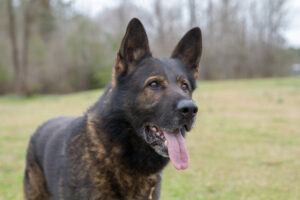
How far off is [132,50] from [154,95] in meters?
0.54

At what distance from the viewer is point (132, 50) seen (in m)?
2.88

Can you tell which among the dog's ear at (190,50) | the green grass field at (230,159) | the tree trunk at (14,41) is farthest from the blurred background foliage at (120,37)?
the dog's ear at (190,50)

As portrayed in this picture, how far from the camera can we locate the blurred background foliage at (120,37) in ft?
98.1

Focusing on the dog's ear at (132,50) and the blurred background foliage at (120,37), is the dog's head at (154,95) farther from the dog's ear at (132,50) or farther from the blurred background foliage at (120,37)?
the blurred background foliage at (120,37)

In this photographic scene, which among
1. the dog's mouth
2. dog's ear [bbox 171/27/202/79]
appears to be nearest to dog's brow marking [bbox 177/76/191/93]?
dog's ear [bbox 171/27/202/79]

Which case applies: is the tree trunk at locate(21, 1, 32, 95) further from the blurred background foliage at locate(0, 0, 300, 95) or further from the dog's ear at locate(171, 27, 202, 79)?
the dog's ear at locate(171, 27, 202, 79)

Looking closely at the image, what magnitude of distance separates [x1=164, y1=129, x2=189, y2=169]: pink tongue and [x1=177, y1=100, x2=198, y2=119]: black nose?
10.0 inches

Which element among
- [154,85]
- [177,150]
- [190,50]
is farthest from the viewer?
[190,50]

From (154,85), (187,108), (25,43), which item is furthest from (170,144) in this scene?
(25,43)

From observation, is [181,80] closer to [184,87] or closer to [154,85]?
[184,87]

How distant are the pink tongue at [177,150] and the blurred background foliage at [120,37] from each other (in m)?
26.1

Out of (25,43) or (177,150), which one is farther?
(25,43)

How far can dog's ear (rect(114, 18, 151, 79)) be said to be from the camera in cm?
276

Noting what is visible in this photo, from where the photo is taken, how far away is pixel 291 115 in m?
11.4
